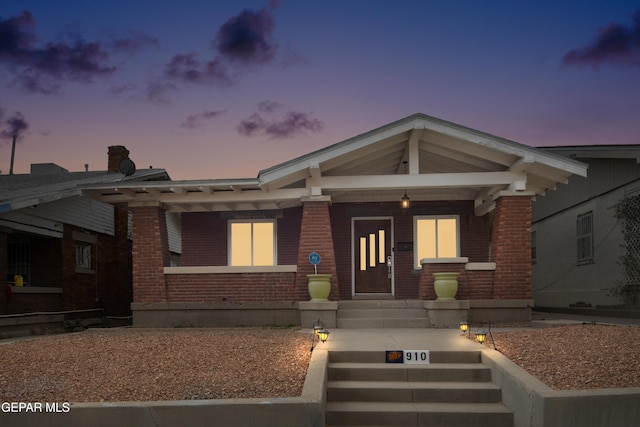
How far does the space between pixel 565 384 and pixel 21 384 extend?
658cm

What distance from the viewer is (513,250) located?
44.2ft

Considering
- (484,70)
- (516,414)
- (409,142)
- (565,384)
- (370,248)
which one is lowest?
(516,414)

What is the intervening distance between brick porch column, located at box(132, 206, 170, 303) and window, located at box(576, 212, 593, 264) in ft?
43.2

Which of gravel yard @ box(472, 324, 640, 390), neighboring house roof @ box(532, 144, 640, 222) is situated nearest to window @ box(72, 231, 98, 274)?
gravel yard @ box(472, 324, 640, 390)

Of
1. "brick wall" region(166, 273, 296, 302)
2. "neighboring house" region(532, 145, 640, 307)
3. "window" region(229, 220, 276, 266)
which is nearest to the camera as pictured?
"brick wall" region(166, 273, 296, 302)

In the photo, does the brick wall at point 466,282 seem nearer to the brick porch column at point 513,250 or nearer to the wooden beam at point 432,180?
the brick porch column at point 513,250

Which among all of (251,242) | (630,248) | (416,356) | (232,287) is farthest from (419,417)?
(630,248)

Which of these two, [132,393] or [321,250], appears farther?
[321,250]

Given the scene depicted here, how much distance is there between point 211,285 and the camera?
14.1m

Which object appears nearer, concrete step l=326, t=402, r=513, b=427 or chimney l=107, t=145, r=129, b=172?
concrete step l=326, t=402, r=513, b=427

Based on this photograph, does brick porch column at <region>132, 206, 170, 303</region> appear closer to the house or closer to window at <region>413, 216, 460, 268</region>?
the house

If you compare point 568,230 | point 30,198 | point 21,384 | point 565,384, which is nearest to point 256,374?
point 21,384

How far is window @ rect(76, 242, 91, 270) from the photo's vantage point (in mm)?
18922

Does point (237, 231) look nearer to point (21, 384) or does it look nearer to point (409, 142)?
point (409, 142)
